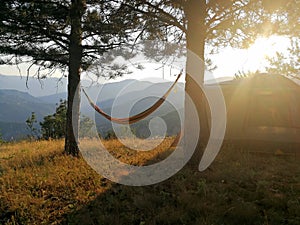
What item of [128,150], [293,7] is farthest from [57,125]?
[293,7]

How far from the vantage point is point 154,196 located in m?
3.72

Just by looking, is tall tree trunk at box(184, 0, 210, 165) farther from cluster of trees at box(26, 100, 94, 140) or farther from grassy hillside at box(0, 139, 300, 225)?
cluster of trees at box(26, 100, 94, 140)

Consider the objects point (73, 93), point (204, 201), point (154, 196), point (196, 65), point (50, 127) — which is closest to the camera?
point (204, 201)

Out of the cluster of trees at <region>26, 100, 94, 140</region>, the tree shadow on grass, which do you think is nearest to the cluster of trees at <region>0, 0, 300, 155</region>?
the tree shadow on grass

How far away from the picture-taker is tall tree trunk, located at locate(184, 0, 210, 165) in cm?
510

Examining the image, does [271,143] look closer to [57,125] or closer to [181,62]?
[181,62]

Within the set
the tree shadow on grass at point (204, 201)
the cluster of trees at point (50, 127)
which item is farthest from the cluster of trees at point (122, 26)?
the cluster of trees at point (50, 127)

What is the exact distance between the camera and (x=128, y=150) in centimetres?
681

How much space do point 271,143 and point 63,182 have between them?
5240 millimetres

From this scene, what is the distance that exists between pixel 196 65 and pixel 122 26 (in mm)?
1792

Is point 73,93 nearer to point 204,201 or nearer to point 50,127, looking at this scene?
point 204,201

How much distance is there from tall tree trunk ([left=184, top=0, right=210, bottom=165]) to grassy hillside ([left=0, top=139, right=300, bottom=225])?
72cm

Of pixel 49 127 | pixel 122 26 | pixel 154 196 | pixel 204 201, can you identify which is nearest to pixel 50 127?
pixel 49 127

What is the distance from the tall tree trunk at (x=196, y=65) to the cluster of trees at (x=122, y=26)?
0.06 ft
